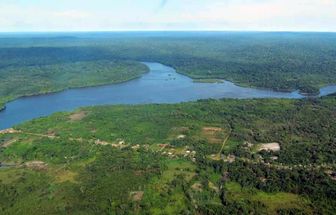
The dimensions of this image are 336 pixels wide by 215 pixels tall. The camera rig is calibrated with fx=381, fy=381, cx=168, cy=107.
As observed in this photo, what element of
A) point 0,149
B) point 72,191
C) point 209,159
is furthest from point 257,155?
point 0,149

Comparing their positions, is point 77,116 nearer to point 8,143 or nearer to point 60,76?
point 8,143

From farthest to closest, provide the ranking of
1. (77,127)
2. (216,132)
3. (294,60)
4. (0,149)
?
(294,60) < (77,127) < (216,132) < (0,149)

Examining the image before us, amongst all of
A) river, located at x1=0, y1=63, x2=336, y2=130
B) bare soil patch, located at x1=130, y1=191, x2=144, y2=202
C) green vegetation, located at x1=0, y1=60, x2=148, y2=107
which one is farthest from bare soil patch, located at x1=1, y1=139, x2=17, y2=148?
green vegetation, located at x1=0, y1=60, x2=148, y2=107

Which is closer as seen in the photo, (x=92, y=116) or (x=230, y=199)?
(x=230, y=199)

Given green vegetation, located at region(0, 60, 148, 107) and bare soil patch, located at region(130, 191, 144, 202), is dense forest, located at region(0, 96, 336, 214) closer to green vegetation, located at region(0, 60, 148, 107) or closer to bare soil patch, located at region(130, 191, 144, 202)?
bare soil patch, located at region(130, 191, 144, 202)

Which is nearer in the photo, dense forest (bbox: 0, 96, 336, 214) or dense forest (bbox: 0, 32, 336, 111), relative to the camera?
dense forest (bbox: 0, 96, 336, 214)

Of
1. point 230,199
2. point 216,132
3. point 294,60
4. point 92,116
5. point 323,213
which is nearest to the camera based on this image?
point 323,213

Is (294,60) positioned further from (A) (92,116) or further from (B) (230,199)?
(B) (230,199)

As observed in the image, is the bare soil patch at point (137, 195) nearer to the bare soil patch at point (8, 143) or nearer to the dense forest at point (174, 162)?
the dense forest at point (174, 162)
